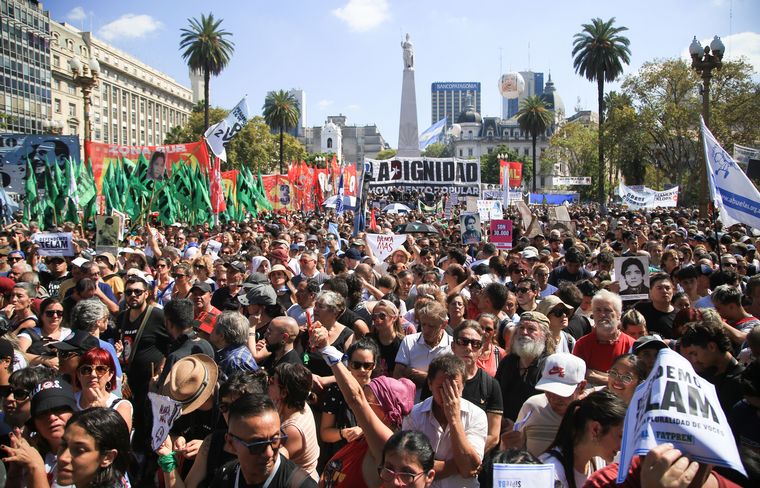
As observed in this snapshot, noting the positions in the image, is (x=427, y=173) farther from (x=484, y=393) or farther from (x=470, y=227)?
(x=484, y=393)

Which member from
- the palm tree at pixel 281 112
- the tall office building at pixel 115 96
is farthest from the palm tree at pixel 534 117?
the tall office building at pixel 115 96

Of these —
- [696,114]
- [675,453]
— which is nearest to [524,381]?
[675,453]

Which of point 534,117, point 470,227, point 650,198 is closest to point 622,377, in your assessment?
point 470,227

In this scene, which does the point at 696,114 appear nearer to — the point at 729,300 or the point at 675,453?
the point at 729,300

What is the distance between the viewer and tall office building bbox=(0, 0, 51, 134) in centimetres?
6156

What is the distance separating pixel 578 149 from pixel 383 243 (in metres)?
62.5

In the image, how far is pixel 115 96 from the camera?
8806 cm

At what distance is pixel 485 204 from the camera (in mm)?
18656

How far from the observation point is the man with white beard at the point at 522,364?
4461mm

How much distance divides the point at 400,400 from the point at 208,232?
1313cm

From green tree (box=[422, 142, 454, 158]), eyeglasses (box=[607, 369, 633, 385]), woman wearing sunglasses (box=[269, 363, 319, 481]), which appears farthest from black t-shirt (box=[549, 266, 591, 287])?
green tree (box=[422, 142, 454, 158])

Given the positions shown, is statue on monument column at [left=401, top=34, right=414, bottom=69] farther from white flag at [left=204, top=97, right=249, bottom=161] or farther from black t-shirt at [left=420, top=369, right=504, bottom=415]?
black t-shirt at [left=420, top=369, right=504, bottom=415]

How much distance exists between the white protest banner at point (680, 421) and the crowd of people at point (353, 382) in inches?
2.0

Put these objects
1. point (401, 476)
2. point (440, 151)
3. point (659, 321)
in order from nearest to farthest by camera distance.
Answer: point (401, 476)
point (659, 321)
point (440, 151)
